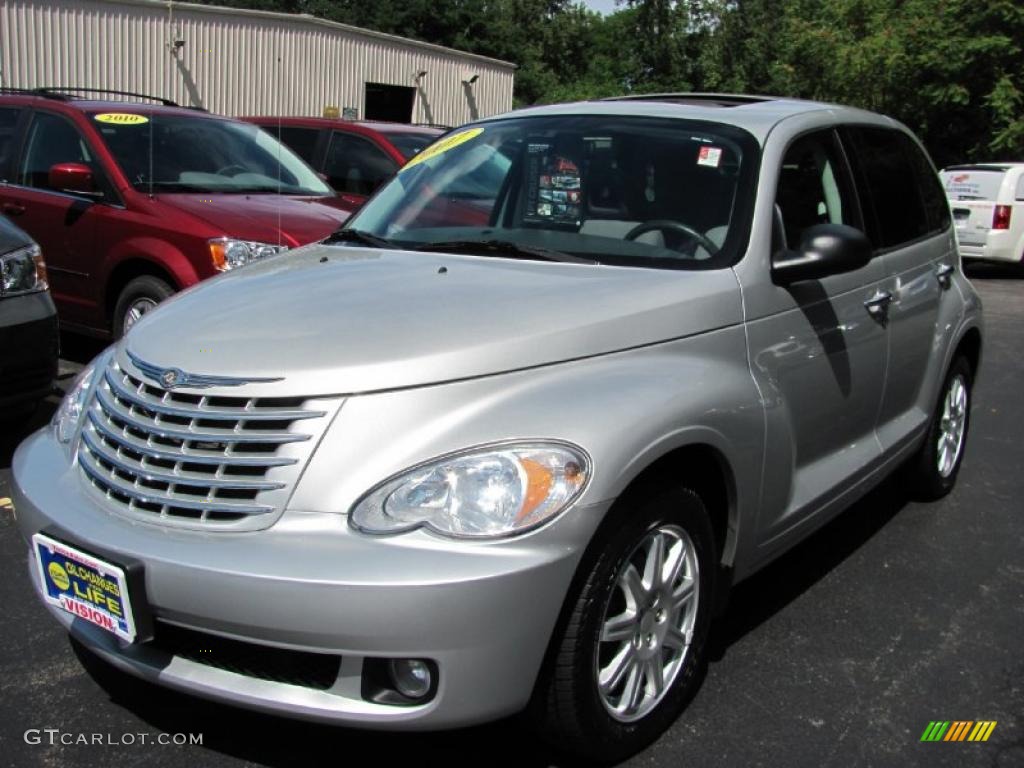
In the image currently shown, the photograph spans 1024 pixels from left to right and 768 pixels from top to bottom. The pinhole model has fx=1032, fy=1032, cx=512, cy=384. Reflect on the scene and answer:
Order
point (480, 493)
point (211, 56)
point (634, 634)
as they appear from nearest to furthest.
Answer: point (480, 493) < point (634, 634) < point (211, 56)

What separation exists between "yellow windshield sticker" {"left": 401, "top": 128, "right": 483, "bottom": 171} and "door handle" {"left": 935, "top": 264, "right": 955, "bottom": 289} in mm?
2097

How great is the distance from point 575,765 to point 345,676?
2.46 feet

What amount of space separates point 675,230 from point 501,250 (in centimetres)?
56

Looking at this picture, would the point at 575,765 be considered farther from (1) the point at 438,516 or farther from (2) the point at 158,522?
(2) the point at 158,522

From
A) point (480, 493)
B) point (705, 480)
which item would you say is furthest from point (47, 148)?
point (480, 493)

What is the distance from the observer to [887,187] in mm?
4246

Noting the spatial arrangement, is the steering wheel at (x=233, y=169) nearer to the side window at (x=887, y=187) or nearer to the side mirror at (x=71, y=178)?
the side mirror at (x=71, y=178)

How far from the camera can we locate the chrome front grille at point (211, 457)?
7.68 ft

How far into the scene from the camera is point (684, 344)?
9.41ft

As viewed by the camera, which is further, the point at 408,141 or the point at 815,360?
the point at 408,141

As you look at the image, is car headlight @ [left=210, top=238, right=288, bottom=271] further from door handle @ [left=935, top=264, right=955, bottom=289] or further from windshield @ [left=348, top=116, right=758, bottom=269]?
door handle @ [left=935, top=264, right=955, bottom=289]

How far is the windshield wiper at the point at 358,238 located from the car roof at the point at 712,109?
2.59 ft

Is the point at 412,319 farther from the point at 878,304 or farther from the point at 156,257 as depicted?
the point at 156,257

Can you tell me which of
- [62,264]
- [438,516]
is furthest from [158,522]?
[62,264]
